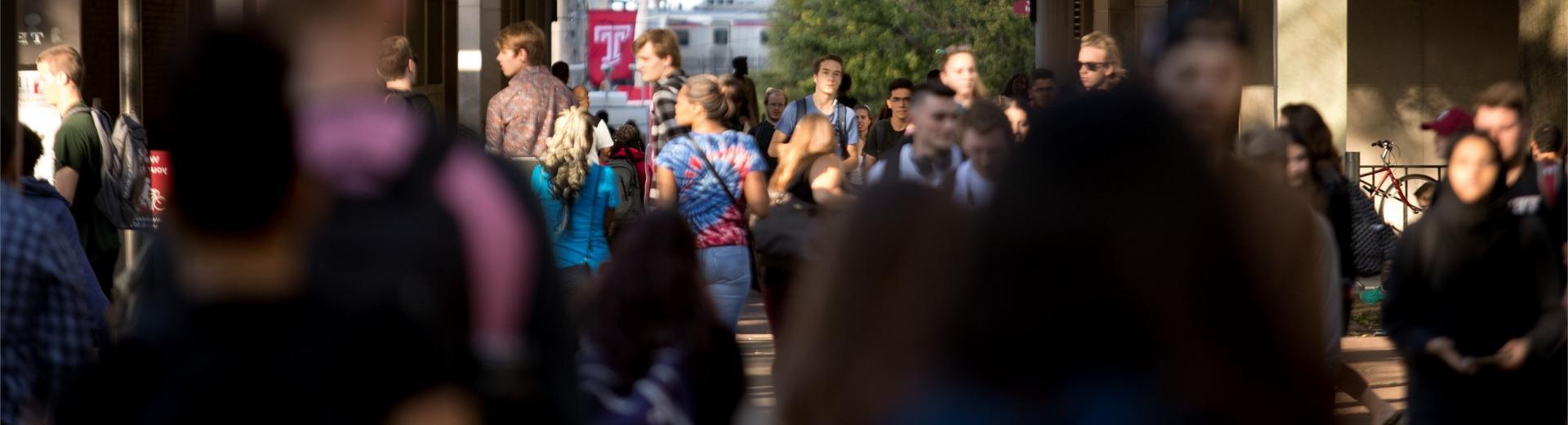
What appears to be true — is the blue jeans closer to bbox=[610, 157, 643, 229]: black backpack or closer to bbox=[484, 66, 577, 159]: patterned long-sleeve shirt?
bbox=[484, 66, 577, 159]: patterned long-sleeve shirt

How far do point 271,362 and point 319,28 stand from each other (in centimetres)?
40

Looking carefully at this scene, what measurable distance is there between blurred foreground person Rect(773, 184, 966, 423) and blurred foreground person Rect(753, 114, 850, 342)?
5090 mm

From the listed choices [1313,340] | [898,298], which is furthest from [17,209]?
[1313,340]

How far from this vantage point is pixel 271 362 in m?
2.22

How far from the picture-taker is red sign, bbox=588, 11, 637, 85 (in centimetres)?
6981

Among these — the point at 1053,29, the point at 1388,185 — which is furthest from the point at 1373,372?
the point at 1053,29

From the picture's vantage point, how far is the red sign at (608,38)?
69812 mm

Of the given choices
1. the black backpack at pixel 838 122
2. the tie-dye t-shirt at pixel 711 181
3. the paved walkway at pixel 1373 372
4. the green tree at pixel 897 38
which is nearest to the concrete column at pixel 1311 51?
the paved walkway at pixel 1373 372

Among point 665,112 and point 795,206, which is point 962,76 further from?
point 665,112

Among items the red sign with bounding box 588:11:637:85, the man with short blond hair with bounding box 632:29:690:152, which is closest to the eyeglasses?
the man with short blond hair with bounding box 632:29:690:152

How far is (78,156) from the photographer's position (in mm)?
9734

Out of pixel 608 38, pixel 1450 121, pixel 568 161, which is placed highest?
pixel 608 38

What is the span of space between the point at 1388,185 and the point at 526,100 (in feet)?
42.2

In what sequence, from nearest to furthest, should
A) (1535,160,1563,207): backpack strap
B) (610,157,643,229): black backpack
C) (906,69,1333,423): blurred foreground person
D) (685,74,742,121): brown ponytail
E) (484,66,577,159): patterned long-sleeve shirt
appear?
(906,69,1333,423): blurred foreground person, (1535,160,1563,207): backpack strap, (685,74,742,121): brown ponytail, (484,66,577,159): patterned long-sleeve shirt, (610,157,643,229): black backpack
